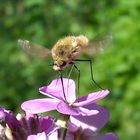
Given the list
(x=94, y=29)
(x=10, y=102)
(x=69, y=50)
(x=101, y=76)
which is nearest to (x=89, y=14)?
(x=94, y=29)

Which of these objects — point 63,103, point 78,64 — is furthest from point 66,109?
point 78,64

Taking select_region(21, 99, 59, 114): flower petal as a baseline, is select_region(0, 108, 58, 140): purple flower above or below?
below

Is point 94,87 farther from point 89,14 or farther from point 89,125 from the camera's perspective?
point 89,125

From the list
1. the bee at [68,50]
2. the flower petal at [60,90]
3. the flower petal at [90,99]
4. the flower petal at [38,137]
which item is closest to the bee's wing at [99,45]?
the bee at [68,50]

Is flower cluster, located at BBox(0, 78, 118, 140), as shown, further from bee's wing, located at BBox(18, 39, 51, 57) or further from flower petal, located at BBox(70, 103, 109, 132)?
bee's wing, located at BBox(18, 39, 51, 57)

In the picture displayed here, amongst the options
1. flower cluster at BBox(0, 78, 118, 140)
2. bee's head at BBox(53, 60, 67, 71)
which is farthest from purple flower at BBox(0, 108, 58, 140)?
bee's head at BBox(53, 60, 67, 71)

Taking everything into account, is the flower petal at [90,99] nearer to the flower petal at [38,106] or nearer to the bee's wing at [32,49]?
the flower petal at [38,106]

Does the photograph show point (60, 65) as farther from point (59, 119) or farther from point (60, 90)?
point (59, 119)
